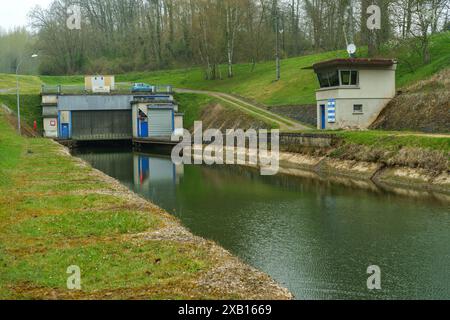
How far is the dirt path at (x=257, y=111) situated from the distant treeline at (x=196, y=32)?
355 inches

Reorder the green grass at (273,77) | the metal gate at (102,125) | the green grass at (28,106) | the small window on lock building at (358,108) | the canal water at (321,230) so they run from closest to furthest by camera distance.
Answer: the canal water at (321,230)
the small window on lock building at (358,108)
the green grass at (273,77)
the green grass at (28,106)
the metal gate at (102,125)

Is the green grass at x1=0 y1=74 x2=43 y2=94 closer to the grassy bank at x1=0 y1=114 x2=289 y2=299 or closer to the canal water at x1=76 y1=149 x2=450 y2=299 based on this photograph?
the canal water at x1=76 y1=149 x2=450 y2=299

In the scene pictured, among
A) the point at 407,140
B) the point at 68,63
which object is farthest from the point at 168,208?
the point at 68,63

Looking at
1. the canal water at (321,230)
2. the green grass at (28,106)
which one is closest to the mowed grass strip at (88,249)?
the canal water at (321,230)

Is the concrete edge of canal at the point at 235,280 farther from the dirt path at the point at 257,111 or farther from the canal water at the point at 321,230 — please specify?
the dirt path at the point at 257,111

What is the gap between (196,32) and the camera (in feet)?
284

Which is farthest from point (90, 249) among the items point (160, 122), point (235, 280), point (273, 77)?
point (273, 77)

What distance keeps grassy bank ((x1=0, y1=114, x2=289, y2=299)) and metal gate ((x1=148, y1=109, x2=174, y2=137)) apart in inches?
1849

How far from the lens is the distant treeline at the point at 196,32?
83250 millimetres

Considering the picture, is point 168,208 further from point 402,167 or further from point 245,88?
point 245,88

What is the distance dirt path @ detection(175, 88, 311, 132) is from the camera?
190 feet

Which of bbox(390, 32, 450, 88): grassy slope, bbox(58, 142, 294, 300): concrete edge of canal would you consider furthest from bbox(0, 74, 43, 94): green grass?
bbox(58, 142, 294, 300): concrete edge of canal

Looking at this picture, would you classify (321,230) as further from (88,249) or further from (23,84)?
(23,84)

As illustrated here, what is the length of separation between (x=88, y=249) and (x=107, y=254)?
29.9 inches
